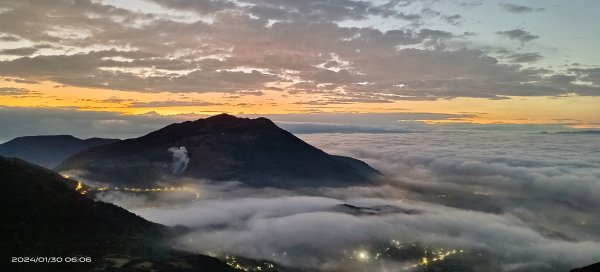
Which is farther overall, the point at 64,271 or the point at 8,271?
the point at 64,271

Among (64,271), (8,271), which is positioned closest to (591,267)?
(64,271)

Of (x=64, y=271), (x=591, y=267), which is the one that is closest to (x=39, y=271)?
(x=64, y=271)

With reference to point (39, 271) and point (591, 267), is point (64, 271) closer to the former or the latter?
point (39, 271)

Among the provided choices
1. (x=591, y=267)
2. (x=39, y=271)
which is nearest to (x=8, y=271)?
(x=39, y=271)

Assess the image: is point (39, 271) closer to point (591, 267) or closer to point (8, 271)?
point (8, 271)

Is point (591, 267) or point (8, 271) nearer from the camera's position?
point (8, 271)

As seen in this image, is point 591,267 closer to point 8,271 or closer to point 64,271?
point 64,271
